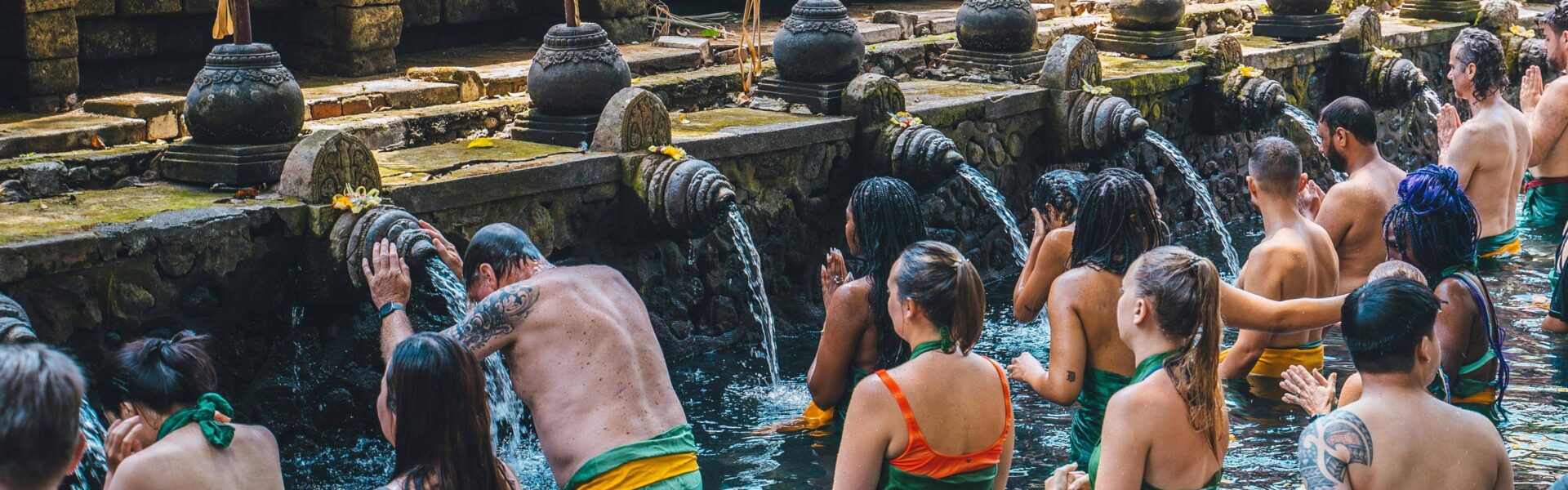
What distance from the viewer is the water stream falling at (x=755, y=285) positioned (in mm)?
7191

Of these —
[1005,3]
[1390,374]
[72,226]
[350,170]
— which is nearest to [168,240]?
[72,226]

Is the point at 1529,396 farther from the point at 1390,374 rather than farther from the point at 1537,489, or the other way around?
the point at 1390,374

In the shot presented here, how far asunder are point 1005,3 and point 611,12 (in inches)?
104

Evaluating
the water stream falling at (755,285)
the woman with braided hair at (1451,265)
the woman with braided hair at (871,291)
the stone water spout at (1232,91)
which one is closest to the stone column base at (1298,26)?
the stone water spout at (1232,91)

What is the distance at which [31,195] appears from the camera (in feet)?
19.9

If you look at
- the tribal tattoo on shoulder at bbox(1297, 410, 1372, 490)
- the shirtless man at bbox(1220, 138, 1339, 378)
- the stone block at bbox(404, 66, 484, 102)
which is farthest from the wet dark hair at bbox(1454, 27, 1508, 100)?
the stone block at bbox(404, 66, 484, 102)

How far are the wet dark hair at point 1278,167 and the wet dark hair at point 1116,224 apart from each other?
1.04 m

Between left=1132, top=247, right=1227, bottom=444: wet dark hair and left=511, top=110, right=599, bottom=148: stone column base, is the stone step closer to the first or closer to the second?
left=511, top=110, right=599, bottom=148: stone column base

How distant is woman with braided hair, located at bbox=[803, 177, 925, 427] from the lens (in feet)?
16.0

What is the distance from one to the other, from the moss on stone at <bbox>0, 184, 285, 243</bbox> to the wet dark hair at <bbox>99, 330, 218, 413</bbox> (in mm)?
1749

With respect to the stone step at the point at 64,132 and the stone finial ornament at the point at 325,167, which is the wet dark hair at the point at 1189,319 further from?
the stone step at the point at 64,132

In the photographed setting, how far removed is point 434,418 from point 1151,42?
27.5 feet

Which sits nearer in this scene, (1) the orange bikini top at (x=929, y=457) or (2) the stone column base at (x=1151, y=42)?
(1) the orange bikini top at (x=929, y=457)

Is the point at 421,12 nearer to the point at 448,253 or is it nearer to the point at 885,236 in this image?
the point at 448,253
